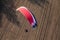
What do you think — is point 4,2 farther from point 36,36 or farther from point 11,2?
point 36,36

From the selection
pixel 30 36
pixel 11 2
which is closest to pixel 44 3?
pixel 11 2

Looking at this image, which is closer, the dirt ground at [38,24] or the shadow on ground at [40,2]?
the dirt ground at [38,24]

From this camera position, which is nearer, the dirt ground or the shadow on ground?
the dirt ground

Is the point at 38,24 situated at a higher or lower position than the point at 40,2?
lower

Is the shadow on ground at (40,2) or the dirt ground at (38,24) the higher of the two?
the shadow on ground at (40,2)

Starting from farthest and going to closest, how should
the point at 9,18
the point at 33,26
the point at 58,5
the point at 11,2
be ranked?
the point at 58,5 < the point at 11,2 < the point at 9,18 < the point at 33,26

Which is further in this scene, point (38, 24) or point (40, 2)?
point (40, 2)

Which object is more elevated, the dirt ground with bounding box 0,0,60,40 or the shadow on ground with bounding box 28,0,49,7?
the shadow on ground with bounding box 28,0,49,7

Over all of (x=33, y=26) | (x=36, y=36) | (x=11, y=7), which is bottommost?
(x=36, y=36)
